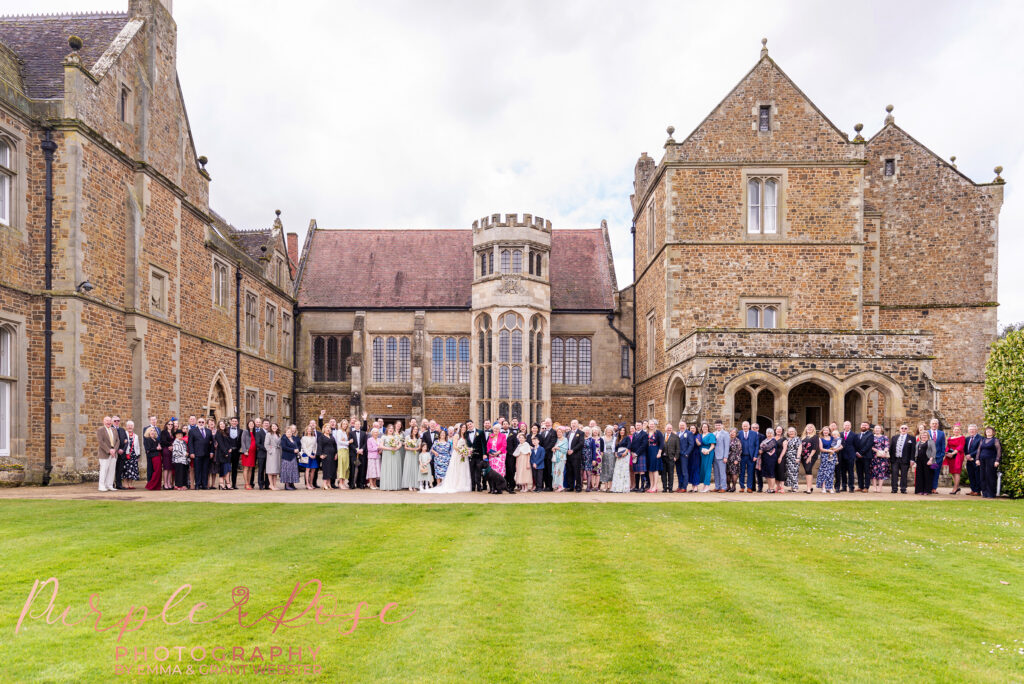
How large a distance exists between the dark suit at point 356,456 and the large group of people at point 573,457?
3 centimetres

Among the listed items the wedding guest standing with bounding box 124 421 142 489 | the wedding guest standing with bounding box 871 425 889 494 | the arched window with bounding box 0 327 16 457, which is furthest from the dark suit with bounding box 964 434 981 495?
the arched window with bounding box 0 327 16 457

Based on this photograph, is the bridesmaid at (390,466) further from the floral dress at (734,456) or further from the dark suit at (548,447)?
the floral dress at (734,456)

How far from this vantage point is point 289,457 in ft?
56.8

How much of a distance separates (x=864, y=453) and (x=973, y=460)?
226 cm

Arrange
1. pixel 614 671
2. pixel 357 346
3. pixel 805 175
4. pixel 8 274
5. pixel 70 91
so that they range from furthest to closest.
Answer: pixel 357 346, pixel 805 175, pixel 70 91, pixel 8 274, pixel 614 671

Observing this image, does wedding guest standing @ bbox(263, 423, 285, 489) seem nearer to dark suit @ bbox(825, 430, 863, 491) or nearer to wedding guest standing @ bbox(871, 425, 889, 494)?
dark suit @ bbox(825, 430, 863, 491)

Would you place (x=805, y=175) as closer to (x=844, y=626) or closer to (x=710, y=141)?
(x=710, y=141)

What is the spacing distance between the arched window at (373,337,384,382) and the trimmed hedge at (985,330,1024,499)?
2263cm

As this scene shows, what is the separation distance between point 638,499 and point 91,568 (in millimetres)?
10282

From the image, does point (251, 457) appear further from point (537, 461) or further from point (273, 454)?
point (537, 461)

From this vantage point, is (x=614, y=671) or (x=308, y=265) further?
(x=308, y=265)

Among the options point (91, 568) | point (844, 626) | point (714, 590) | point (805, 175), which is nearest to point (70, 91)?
point (91, 568)

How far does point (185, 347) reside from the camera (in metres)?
21.2

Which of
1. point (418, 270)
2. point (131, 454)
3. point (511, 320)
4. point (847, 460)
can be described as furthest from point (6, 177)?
point (418, 270)
